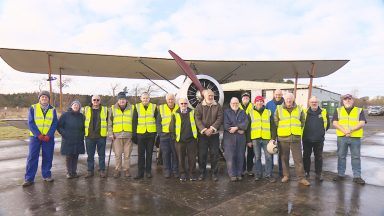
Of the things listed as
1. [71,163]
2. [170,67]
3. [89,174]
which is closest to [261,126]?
[89,174]

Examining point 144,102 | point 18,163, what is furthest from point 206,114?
point 18,163

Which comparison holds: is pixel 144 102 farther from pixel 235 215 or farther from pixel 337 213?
pixel 337 213

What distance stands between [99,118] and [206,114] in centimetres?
208

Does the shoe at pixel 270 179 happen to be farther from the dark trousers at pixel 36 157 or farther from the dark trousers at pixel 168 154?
the dark trousers at pixel 36 157

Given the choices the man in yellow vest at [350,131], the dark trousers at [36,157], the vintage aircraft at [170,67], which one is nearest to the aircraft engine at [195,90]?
the vintage aircraft at [170,67]

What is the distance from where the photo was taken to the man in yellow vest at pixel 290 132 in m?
5.09

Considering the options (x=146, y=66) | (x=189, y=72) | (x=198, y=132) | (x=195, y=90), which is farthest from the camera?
(x=146, y=66)

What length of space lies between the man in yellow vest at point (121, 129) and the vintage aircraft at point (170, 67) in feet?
6.35

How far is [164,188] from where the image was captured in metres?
4.79

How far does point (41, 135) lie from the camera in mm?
5105

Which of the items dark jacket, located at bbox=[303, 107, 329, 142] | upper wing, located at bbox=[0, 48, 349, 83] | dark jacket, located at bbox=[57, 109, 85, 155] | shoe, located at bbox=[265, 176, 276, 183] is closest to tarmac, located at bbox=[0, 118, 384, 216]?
shoe, located at bbox=[265, 176, 276, 183]

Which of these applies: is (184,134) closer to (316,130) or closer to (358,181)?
(316,130)

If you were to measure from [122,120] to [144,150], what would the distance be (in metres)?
0.72

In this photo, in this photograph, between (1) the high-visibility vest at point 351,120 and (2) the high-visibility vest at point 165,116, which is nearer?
(1) the high-visibility vest at point 351,120
